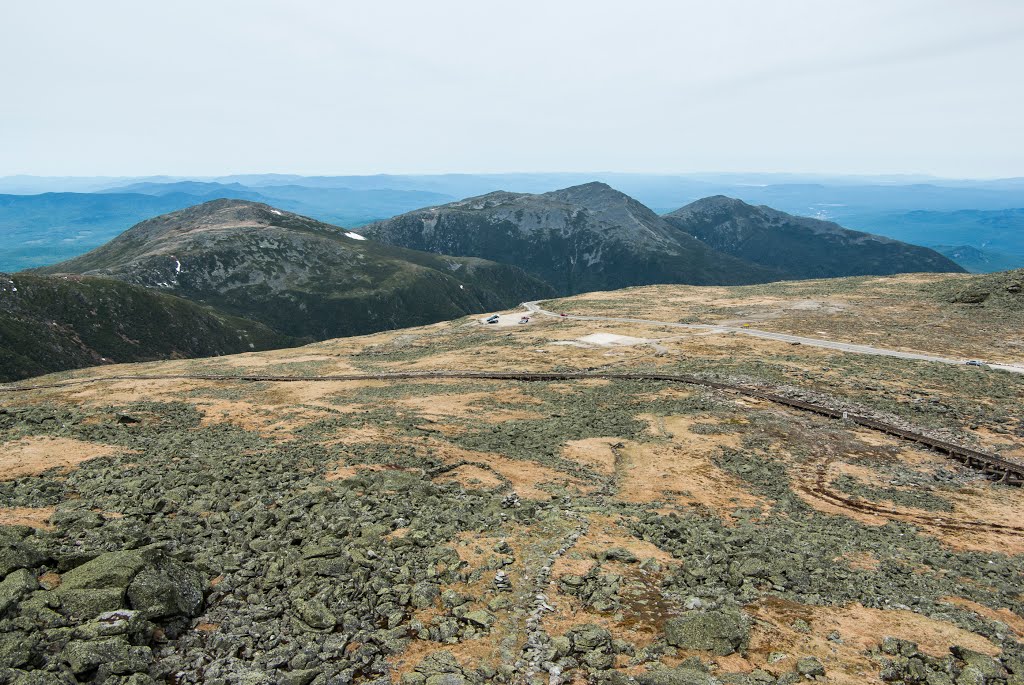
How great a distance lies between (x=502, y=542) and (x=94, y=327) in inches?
6848

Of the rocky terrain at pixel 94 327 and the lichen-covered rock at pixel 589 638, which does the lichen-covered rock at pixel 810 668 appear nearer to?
the lichen-covered rock at pixel 589 638

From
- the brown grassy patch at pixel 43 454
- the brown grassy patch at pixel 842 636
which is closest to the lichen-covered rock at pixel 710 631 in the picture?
the brown grassy patch at pixel 842 636

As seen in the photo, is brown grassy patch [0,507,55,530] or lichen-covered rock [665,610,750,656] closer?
lichen-covered rock [665,610,750,656]

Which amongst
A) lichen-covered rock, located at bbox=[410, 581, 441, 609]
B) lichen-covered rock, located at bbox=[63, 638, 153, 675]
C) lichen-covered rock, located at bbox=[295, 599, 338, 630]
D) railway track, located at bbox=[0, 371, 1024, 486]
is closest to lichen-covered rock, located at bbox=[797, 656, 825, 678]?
lichen-covered rock, located at bbox=[410, 581, 441, 609]

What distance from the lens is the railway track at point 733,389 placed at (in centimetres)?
3688

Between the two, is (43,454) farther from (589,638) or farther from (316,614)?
(589,638)

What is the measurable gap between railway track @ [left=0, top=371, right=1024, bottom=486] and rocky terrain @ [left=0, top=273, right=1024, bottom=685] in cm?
183

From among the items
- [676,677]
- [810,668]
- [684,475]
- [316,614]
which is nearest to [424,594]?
[316,614]

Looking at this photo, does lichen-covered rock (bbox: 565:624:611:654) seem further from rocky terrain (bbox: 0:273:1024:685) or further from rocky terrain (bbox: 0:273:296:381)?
rocky terrain (bbox: 0:273:296:381)

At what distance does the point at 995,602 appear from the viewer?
63.8ft

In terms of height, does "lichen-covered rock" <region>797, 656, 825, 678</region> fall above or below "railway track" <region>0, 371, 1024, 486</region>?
above

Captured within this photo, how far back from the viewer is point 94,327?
14788 cm

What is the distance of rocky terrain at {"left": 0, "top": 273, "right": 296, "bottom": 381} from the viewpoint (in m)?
129

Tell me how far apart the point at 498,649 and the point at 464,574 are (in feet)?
13.7
